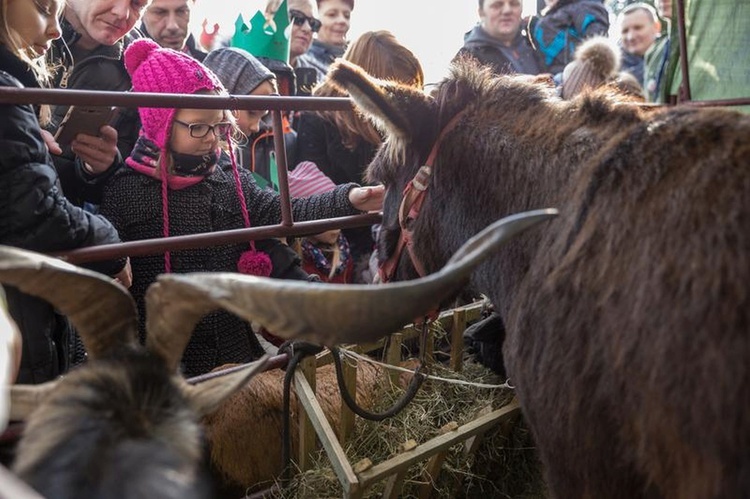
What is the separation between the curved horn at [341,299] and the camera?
1177 millimetres

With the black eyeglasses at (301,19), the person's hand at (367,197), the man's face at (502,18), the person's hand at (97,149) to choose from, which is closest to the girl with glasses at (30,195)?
the person's hand at (97,149)

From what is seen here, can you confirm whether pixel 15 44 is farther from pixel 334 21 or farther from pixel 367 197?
pixel 334 21

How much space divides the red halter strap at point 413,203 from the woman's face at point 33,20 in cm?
158

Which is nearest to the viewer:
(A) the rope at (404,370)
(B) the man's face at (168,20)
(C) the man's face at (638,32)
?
(A) the rope at (404,370)

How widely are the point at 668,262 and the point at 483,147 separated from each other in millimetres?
955

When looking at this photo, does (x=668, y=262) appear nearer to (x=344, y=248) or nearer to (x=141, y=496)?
(x=141, y=496)

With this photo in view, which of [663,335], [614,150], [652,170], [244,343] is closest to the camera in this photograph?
[663,335]

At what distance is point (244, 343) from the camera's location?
3.08 meters

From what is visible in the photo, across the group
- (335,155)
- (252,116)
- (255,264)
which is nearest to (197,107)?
(255,264)

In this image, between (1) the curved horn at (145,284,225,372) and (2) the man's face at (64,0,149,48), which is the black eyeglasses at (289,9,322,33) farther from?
(1) the curved horn at (145,284,225,372)

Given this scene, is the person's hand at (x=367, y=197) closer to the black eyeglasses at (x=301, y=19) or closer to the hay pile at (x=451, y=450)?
the hay pile at (x=451, y=450)

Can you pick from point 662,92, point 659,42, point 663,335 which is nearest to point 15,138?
point 663,335

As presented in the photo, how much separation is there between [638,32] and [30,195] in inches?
276

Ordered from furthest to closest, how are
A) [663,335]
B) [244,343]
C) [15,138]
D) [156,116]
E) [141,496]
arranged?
[244,343] < [156,116] < [15,138] < [663,335] < [141,496]
